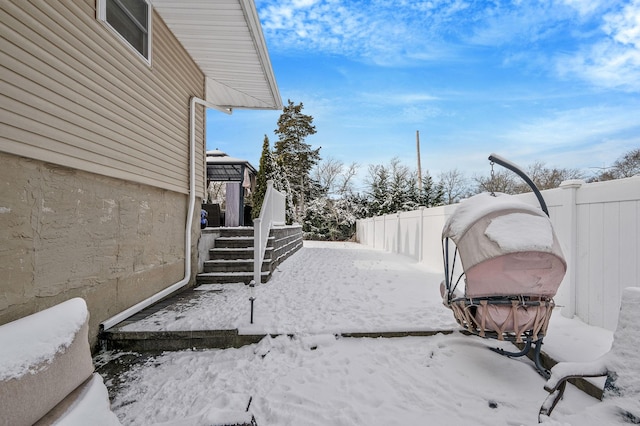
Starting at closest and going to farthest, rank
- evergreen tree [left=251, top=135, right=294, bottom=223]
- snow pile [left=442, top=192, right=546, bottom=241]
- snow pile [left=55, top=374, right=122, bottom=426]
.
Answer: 1. snow pile [left=55, top=374, right=122, bottom=426]
2. snow pile [left=442, top=192, right=546, bottom=241]
3. evergreen tree [left=251, top=135, right=294, bottom=223]

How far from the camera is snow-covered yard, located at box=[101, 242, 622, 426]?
80.7 inches

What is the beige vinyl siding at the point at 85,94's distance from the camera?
224cm

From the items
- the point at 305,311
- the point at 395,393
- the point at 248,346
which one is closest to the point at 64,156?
the point at 248,346

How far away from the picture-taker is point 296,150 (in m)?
23.2

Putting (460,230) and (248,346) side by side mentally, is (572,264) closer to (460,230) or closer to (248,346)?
(460,230)

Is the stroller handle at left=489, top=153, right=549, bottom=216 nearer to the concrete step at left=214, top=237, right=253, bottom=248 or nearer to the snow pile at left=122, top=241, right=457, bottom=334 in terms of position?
the snow pile at left=122, top=241, right=457, bottom=334

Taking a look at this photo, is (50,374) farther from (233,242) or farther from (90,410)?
(233,242)

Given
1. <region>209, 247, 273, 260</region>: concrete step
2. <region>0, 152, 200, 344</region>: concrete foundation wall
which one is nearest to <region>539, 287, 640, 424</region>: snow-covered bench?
<region>0, 152, 200, 344</region>: concrete foundation wall

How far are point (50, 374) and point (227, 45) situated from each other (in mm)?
5124

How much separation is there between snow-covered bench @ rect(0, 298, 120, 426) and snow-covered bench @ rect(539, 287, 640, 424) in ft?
8.28

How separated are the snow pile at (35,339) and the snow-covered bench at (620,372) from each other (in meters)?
2.68

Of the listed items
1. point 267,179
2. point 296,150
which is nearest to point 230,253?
point 267,179

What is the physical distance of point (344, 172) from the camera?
26062 millimetres

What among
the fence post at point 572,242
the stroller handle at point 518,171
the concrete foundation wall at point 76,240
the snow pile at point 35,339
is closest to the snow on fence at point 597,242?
the fence post at point 572,242
